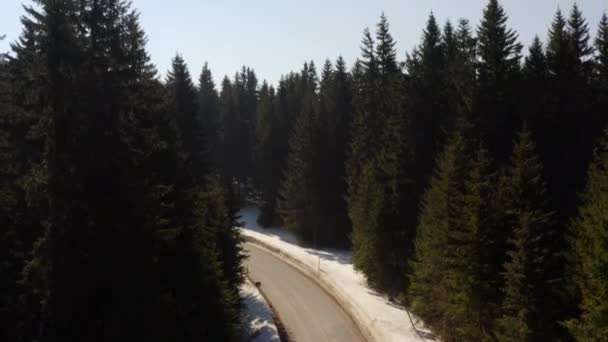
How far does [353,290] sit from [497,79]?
15.6m

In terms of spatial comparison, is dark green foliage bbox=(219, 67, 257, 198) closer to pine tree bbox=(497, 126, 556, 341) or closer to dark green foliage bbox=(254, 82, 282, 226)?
dark green foliage bbox=(254, 82, 282, 226)

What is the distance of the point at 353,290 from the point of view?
3212 cm

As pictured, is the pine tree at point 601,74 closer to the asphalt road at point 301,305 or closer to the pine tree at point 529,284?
the pine tree at point 529,284

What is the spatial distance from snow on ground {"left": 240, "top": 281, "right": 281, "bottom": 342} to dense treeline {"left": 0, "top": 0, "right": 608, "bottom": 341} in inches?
71.9

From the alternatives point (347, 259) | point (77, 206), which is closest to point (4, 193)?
point (77, 206)

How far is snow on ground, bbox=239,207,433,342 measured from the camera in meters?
25.0

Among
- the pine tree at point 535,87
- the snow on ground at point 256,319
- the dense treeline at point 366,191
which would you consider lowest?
the snow on ground at point 256,319

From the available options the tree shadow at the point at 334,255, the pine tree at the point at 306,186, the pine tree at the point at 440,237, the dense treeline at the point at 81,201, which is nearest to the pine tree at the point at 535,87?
the pine tree at the point at 440,237

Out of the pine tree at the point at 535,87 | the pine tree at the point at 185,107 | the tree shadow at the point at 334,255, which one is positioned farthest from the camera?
the tree shadow at the point at 334,255

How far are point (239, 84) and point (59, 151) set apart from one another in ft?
261

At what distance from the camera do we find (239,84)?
89.9 metres

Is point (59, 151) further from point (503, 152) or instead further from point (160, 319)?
point (503, 152)

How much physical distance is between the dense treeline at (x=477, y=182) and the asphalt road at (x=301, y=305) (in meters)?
3.71

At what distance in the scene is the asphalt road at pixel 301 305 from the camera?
26.6m
